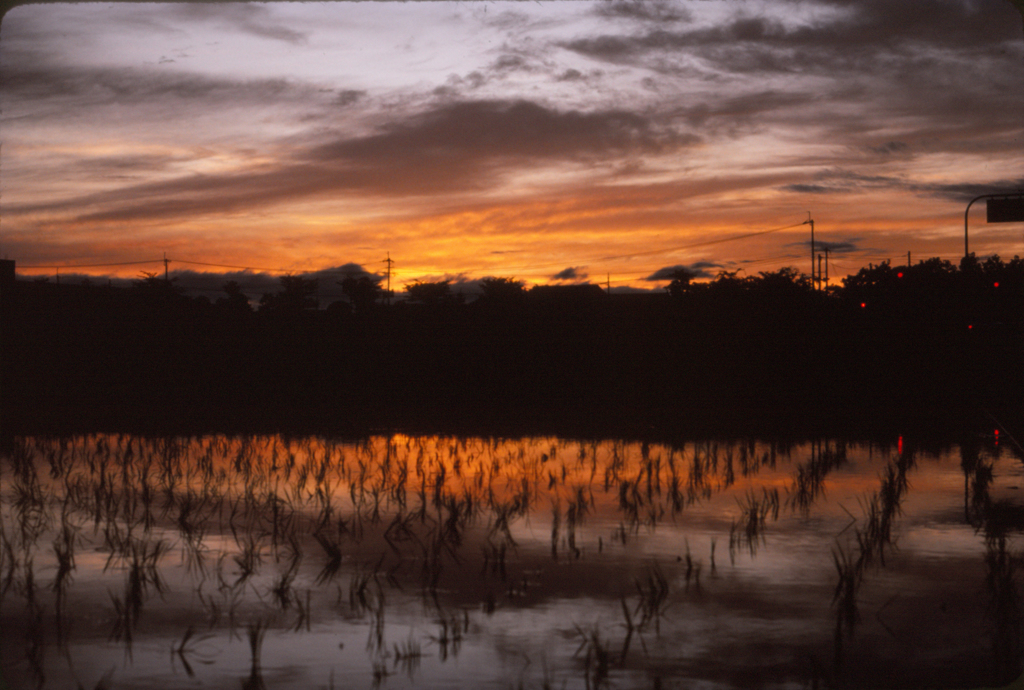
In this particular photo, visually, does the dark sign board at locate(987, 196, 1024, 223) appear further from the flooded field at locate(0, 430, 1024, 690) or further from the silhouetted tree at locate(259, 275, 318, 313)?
the silhouetted tree at locate(259, 275, 318, 313)

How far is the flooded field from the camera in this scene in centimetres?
580

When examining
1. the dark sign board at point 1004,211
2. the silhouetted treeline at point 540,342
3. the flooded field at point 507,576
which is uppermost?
the dark sign board at point 1004,211

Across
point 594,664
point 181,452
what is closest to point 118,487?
point 181,452

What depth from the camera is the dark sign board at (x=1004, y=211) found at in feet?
108

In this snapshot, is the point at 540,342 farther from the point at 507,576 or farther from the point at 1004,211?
the point at 507,576

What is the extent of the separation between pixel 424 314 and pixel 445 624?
37.4m

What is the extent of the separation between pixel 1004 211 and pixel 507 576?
32370 millimetres

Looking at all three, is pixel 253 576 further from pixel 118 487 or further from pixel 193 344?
pixel 193 344

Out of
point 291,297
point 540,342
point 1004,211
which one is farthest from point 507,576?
point 291,297

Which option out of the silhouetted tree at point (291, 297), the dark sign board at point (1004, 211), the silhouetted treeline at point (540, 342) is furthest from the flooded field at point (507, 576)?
the silhouetted tree at point (291, 297)

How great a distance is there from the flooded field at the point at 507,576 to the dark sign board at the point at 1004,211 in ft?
75.7

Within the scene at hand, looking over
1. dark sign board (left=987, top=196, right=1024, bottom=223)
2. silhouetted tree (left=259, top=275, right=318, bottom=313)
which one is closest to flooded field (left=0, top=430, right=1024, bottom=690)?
dark sign board (left=987, top=196, right=1024, bottom=223)

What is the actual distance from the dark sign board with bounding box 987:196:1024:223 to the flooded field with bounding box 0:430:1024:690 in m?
23.1

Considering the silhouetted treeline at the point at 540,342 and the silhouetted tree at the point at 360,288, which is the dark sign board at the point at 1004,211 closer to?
the silhouetted treeline at the point at 540,342
